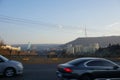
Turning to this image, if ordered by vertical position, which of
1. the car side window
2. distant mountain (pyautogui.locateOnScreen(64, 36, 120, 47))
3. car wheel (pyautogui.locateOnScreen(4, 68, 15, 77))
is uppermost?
distant mountain (pyautogui.locateOnScreen(64, 36, 120, 47))

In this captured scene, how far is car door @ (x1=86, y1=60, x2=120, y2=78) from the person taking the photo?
1694cm

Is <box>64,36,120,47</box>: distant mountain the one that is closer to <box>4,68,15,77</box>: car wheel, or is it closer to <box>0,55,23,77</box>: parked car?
<box>0,55,23,77</box>: parked car

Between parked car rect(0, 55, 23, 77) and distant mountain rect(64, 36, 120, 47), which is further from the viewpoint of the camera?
distant mountain rect(64, 36, 120, 47)

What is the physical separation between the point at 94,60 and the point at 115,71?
1.26 m

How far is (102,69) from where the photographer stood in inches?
675

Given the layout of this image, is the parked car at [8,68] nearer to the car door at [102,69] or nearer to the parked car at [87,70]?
the parked car at [87,70]

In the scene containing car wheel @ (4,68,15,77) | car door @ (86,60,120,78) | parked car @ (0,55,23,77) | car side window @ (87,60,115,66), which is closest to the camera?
car door @ (86,60,120,78)

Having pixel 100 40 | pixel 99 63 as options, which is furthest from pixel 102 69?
pixel 100 40

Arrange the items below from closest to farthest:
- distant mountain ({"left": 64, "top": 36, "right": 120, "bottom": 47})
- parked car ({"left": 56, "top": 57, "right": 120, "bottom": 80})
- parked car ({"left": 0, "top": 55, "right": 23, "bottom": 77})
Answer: parked car ({"left": 56, "top": 57, "right": 120, "bottom": 80})
parked car ({"left": 0, "top": 55, "right": 23, "bottom": 77})
distant mountain ({"left": 64, "top": 36, "right": 120, "bottom": 47})

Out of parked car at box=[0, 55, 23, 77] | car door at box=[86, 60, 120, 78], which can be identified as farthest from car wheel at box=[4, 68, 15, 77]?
car door at box=[86, 60, 120, 78]

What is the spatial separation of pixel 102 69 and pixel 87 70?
3.10ft

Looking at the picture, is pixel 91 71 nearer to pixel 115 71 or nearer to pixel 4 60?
pixel 115 71

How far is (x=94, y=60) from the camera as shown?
17.2 m

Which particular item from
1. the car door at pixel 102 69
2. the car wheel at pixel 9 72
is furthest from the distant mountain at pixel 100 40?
the car door at pixel 102 69
